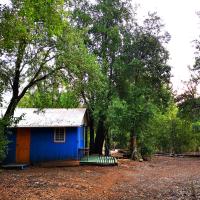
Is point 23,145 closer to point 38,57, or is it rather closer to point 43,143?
point 43,143

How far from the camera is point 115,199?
13.5m

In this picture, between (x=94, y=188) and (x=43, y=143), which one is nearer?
(x=94, y=188)

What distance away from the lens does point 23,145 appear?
2733 centimetres

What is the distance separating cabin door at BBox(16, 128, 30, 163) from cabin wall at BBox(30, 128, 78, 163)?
30 centimetres

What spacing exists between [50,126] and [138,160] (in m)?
10.7

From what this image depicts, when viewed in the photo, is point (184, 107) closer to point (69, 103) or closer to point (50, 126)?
point (69, 103)

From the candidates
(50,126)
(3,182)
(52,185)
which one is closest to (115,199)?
(52,185)

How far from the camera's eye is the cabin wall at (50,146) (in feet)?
89.8

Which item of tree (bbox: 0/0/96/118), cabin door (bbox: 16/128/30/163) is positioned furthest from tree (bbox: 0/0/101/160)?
cabin door (bbox: 16/128/30/163)

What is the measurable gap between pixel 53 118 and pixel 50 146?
2152 mm

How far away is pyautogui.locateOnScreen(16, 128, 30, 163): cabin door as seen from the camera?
27.2 meters

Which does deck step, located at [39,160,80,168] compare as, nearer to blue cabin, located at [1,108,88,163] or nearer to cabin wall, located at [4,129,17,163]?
blue cabin, located at [1,108,88,163]

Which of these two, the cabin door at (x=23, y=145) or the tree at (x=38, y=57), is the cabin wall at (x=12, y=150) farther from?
the tree at (x=38, y=57)

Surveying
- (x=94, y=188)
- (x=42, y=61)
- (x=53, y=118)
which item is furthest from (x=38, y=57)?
(x=94, y=188)
